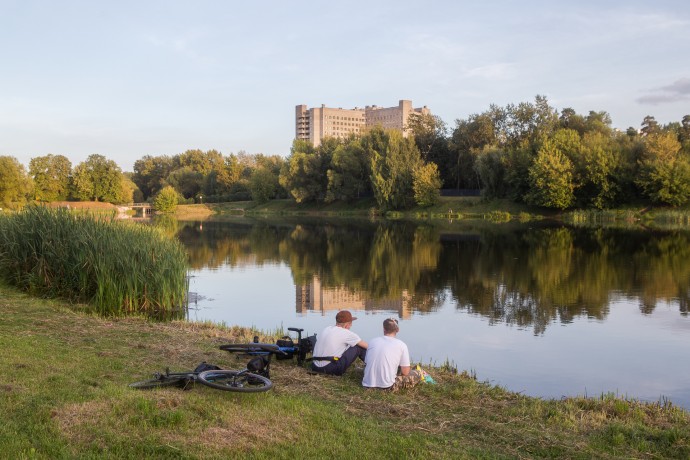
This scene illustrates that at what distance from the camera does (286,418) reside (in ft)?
19.1

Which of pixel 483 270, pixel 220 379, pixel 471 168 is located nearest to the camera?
pixel 220 379

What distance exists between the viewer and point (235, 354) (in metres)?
9.32

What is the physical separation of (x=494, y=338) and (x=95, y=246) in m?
9.57

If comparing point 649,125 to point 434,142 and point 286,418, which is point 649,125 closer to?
point 434,142

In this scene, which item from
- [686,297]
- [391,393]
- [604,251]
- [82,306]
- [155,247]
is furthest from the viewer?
[604,251]

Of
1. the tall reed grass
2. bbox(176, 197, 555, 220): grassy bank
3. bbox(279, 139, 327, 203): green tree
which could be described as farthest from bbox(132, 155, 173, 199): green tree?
the tall reed grass

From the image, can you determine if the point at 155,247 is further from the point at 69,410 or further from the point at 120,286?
the point at 69,410

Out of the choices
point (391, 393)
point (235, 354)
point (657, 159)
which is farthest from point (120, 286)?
point (657, 159)

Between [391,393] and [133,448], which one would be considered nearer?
[133,448]

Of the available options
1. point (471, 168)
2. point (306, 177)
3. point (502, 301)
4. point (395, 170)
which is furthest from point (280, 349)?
point (306, 177)

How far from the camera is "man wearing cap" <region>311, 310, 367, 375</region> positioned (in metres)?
8.30

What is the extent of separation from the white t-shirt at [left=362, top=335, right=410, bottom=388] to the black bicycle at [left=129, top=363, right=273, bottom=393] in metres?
1.49

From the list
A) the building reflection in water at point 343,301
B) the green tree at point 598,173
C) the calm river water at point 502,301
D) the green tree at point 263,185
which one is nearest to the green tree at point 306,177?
the green tree at point 263,185

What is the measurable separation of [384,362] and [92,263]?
8.98 metres
